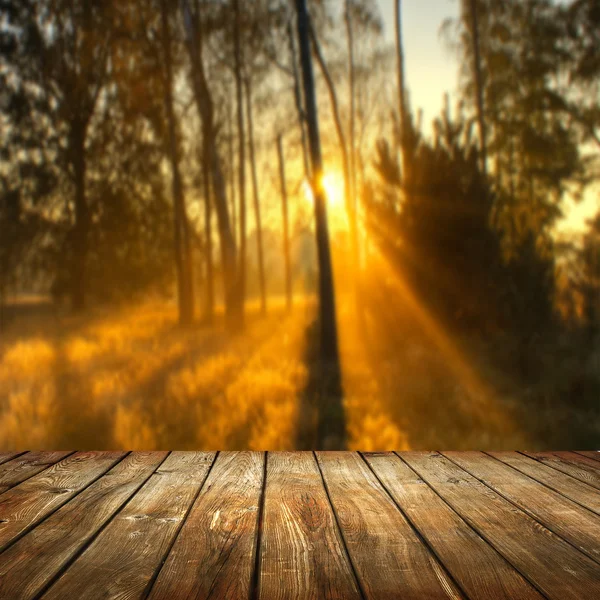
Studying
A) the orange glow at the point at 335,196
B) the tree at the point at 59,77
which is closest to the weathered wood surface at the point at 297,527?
the tree at the point at 59,77

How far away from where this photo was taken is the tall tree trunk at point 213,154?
564 inches

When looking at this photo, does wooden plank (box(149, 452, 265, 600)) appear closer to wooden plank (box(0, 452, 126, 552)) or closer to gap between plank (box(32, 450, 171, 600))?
gap between plank (box(32, 450, 171, 600))

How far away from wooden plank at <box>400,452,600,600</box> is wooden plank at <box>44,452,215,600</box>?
1.17 m

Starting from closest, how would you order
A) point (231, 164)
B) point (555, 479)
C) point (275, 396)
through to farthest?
point (555, 479) < point (275, 396) < point (231, 164)

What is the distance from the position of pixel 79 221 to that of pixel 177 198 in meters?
3.81

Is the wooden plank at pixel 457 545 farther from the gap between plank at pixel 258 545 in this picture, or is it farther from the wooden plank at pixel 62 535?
the wooden plank at pixel 62 535

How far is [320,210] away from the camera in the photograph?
10.2 m

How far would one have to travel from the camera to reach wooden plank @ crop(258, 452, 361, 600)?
1.95 m

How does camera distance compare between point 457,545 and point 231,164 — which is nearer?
point 457,545

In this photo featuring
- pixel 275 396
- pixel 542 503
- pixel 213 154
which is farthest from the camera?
pixel 213 154

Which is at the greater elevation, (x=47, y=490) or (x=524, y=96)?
(x=524, y=96)

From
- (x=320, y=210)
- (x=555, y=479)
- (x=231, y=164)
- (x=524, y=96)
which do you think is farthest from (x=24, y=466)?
(x=231, y=164)

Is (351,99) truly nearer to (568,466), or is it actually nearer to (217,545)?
(568,466)

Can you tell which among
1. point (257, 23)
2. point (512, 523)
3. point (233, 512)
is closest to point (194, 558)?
point (233, 512)
